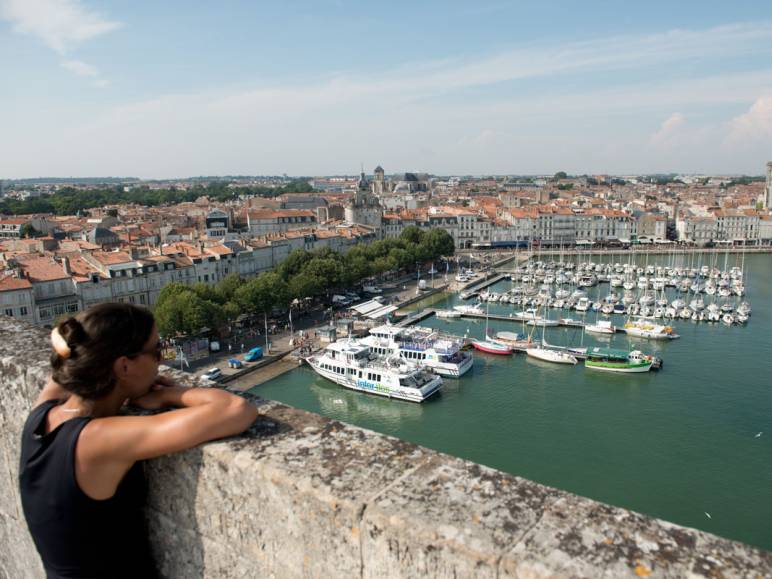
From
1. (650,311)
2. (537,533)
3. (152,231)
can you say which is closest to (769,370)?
(650,311)

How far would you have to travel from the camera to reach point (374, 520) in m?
1.49

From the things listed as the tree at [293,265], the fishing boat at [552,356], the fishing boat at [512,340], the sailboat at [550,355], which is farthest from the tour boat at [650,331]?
the tree at [293,265]

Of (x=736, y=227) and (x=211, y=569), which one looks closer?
(x=211, y=569)

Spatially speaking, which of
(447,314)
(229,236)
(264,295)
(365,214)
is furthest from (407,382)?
(365,214)

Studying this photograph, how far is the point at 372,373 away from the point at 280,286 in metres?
9.37

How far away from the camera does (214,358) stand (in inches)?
881

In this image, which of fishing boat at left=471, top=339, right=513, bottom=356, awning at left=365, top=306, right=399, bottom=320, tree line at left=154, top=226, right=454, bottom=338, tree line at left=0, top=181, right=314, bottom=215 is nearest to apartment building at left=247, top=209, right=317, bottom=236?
tree line at left=154, top=226, right=454, bottom=338

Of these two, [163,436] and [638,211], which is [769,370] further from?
[638,211]

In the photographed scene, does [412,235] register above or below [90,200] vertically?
below

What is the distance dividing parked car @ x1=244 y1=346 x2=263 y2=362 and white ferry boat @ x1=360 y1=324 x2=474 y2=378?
3906 mm

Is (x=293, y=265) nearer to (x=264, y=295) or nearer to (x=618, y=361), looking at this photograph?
(x=264, y=295)

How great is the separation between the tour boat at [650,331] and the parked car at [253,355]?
17.1 meters

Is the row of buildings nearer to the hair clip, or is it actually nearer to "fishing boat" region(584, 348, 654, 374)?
"fishing boat" region(584, 348, 654, 374)

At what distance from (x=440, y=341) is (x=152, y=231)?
33662mm
